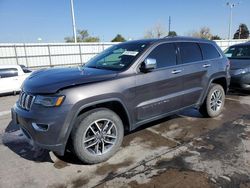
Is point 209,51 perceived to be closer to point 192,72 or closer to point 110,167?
point 192,72

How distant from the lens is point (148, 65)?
347 centimetres

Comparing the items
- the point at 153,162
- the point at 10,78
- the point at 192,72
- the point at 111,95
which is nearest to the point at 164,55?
the point at 192,72

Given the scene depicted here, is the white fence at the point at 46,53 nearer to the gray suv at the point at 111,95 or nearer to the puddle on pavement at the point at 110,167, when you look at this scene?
the gray suv at the point at 111,95

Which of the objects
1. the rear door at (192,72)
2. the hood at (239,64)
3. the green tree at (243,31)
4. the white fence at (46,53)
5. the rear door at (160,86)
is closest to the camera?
the rear door at (160,86)

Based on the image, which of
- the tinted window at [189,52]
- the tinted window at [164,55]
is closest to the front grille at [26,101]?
the tinted window at [164,55]

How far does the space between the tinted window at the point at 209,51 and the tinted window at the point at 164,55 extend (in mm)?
1015

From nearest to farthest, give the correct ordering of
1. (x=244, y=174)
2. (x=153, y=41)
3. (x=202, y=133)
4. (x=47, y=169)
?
1. (x=244, y=174)
2. (x=47, y=169)
3. (x=153, y=41)
4. (x=202, y=133)

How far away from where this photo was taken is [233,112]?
18.3ft

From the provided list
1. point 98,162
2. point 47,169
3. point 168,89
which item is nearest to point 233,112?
point 168,89

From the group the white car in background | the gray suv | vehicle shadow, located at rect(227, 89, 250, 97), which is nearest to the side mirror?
the gray suv

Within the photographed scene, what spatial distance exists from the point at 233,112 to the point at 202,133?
1.82 m

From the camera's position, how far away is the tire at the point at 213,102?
496cm

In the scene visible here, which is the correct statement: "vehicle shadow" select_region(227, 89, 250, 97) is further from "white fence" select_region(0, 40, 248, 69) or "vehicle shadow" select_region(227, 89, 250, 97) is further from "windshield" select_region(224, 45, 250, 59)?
"white fence" select_region(0, 40, 248, 69)

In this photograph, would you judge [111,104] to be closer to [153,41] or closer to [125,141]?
[125,141]
